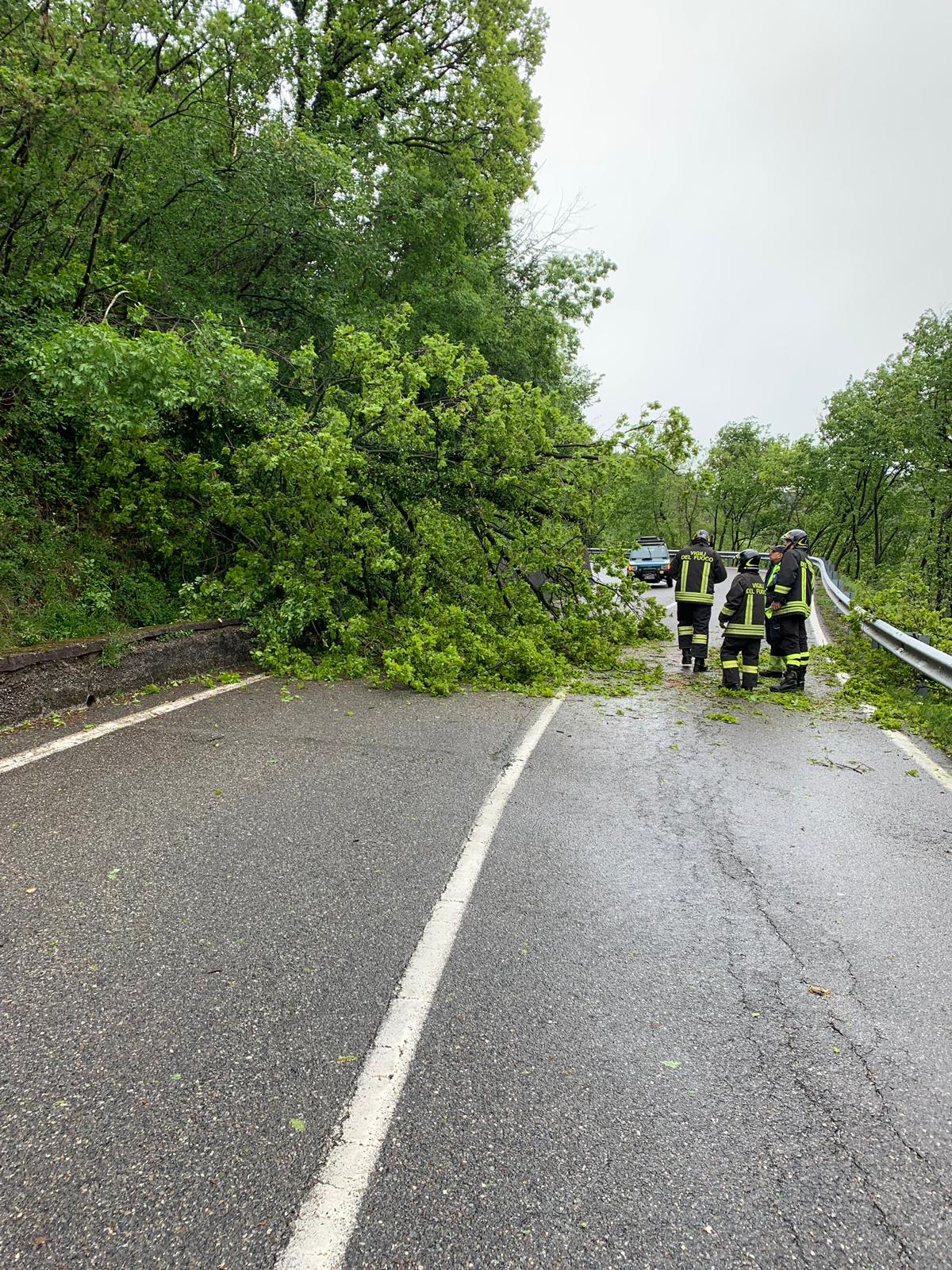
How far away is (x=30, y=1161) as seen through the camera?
1869mm

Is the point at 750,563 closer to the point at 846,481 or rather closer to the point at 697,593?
the point at 697,593

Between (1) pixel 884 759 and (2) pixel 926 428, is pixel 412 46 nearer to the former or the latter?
(1) pixel 884 759

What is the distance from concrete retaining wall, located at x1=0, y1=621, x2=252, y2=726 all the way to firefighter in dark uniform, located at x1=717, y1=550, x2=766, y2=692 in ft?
19.5

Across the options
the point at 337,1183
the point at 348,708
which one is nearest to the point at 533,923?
the point at 337,1183

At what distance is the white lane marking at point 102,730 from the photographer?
15.6 feet

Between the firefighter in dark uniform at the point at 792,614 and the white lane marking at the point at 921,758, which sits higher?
the firefighter in dark uniform at the point at 792,614

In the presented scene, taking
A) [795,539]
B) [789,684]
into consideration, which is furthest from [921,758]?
[795,539]

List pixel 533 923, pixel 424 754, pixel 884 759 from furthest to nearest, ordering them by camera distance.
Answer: pixel 884 759 < pixel 424 754 < pixel 533 923

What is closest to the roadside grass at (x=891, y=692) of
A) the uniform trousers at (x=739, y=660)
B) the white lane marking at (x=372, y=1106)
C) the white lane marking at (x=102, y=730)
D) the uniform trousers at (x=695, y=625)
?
the uniform trousers at (x=739, y=660)

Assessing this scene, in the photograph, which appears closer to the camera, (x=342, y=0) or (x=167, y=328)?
(x=167, y=328)

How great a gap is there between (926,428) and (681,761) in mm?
25298

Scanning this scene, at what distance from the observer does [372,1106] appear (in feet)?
6.86

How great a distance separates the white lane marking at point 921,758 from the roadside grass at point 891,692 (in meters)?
0.22

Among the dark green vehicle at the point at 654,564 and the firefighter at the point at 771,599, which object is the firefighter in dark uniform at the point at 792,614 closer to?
the firefighter at the point at 771,599
